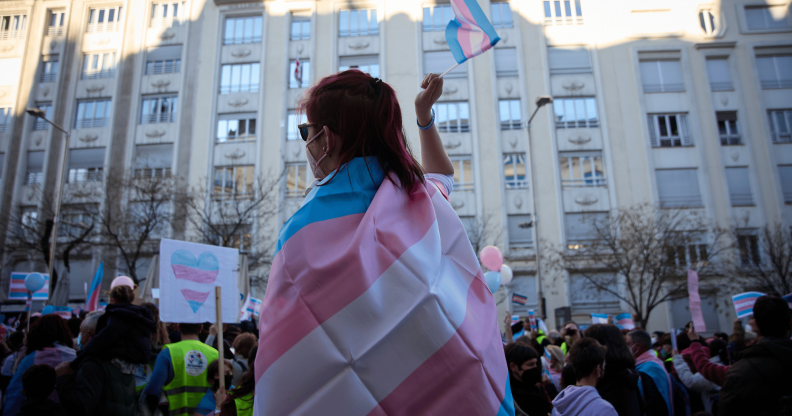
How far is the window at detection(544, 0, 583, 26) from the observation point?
33.3m

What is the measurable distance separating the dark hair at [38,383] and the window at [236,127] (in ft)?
96.1

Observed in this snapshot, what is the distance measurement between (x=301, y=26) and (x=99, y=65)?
43.4 feet

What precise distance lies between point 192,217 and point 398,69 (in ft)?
48.3

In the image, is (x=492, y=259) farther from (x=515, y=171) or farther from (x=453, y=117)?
(x=453, y=117)

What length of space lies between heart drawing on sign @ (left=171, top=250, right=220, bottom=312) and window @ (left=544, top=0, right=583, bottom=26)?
32237mm

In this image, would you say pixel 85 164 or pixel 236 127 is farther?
pixel 85 164

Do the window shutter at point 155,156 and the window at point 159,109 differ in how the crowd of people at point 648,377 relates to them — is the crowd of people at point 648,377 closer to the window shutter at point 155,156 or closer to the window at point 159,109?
the window shutter at point 155,156

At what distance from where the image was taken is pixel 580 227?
30016 millimetres

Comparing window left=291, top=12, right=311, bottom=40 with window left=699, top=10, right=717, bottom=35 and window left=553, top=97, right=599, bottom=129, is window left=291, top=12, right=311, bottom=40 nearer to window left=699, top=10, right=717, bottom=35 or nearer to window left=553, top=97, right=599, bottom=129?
window left=553, top=97, right=599, bottom=129

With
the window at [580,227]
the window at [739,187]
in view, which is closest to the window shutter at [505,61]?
the window at [580,227]

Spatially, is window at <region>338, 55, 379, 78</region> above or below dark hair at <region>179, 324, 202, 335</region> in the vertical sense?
above

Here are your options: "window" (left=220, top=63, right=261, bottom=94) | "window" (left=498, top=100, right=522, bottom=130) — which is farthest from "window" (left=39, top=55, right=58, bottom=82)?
"window" (left=498, top=100, right=522, bottom=130)

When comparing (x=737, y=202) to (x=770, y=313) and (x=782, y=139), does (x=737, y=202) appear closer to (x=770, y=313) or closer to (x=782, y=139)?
(x=782, y=139)

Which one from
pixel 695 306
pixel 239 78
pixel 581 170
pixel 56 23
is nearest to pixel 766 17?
pixel 581 170
